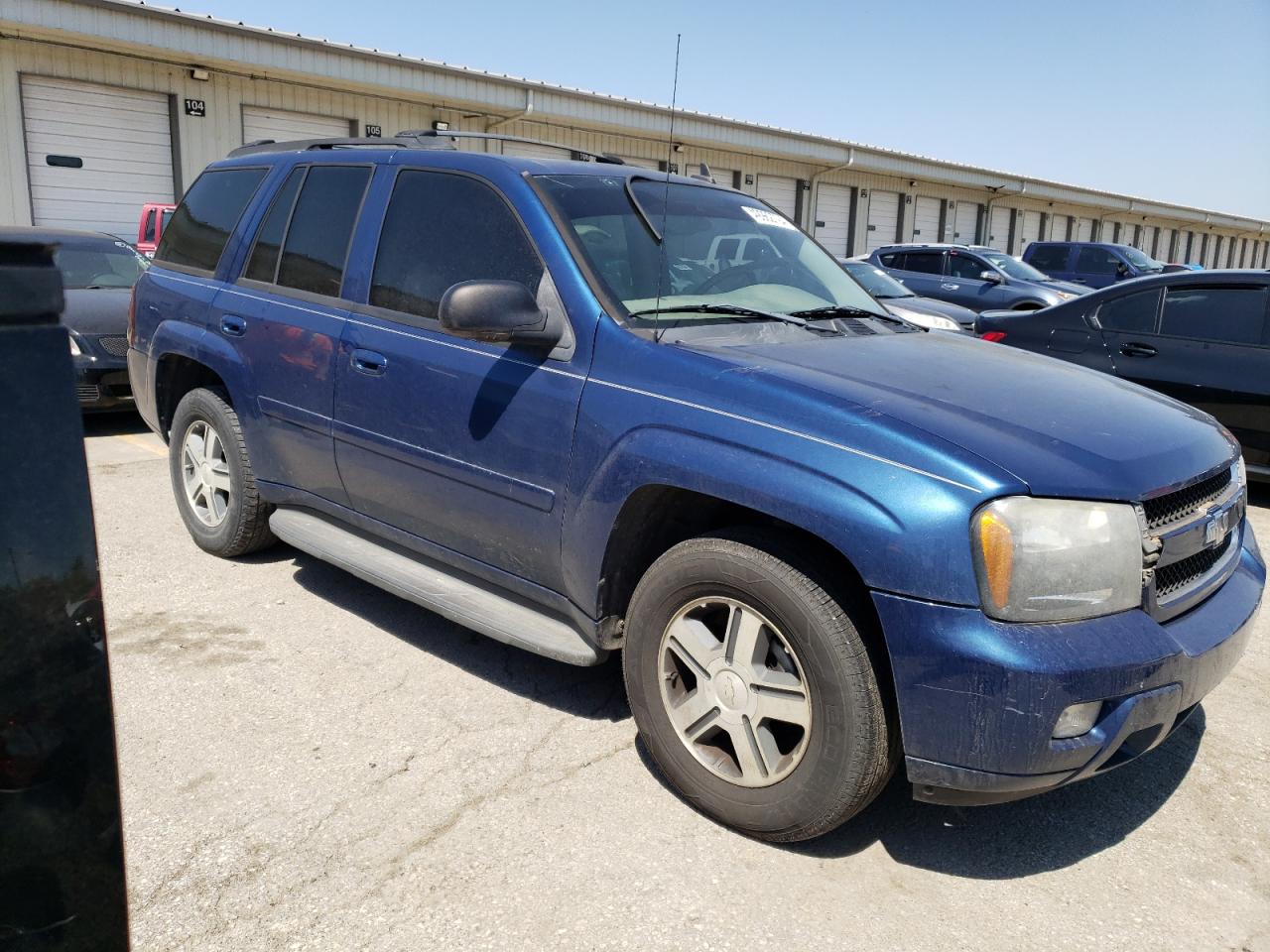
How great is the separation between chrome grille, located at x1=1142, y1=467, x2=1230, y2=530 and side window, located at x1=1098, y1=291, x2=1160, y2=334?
4.85 metres

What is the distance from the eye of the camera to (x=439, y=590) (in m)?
3.50

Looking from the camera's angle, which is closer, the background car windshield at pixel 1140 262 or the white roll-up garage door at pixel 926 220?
the background car windshield at pixel 1140 262

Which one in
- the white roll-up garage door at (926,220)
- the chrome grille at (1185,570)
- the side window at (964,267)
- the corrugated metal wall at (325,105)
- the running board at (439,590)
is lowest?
the running board at (439,590)

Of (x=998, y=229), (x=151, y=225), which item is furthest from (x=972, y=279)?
(x=998, y=229)

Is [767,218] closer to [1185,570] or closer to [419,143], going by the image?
[419,143]

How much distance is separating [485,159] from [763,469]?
1772mm

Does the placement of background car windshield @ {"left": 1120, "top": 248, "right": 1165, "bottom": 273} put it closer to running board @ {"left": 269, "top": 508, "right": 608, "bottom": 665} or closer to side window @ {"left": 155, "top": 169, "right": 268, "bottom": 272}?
side window @ {"left": 155, "top": 169, "right": 268, "bottom": 272}

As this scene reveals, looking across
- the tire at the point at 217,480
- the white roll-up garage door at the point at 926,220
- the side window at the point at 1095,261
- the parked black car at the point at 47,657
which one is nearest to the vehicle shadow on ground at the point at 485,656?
the tire at the point at 217,480

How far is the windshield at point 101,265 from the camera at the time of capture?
8.94m

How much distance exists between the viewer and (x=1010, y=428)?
8.51 ft

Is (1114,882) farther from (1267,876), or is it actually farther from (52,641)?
(52,641)

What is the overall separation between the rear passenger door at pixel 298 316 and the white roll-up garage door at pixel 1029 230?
36821 millimetres

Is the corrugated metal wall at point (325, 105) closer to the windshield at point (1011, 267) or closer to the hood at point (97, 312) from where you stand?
the hood at point (97, 312)

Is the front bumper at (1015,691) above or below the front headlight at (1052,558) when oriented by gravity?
below
